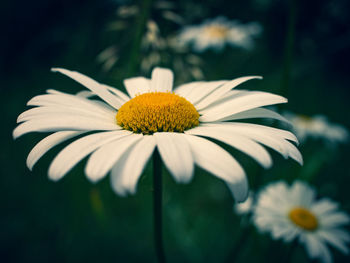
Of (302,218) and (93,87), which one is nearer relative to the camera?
(93,87)

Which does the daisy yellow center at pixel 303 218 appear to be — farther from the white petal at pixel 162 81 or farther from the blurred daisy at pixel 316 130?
the blurred daisy at pixel 316 130

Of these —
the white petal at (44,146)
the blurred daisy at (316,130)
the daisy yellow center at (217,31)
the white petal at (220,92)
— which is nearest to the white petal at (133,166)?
the white petal at (44,146)

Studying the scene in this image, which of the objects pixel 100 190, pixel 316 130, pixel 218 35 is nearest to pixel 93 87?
pixel 100 190

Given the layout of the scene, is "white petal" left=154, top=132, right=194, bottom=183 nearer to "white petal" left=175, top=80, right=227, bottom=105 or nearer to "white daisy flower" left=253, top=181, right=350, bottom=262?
"white petal" left=175, top=80, right=227, bottom=105

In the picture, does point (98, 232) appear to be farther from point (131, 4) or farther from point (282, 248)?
point (131, 4)

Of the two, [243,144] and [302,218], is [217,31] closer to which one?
[302,218]

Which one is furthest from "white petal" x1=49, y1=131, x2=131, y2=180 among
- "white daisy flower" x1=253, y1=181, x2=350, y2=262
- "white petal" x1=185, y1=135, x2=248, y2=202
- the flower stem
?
"white daisy flower" x1=253, y1=181, x2=350, y2=262
